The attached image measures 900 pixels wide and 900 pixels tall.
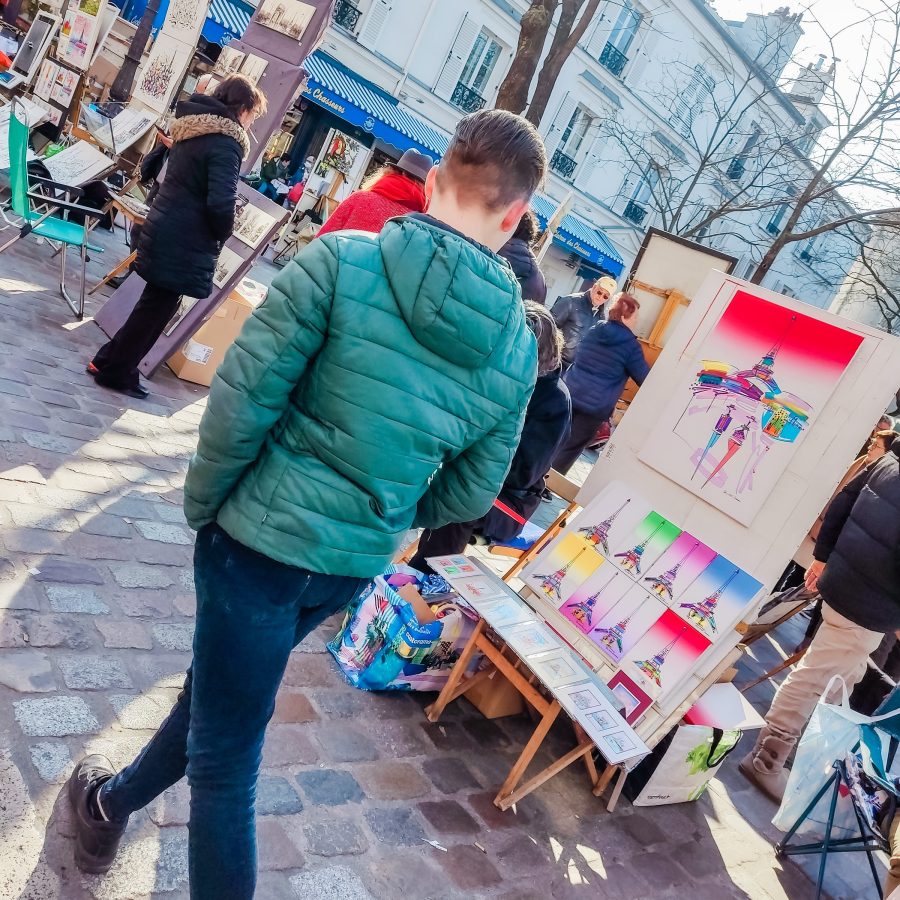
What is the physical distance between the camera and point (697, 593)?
3186 millimetres

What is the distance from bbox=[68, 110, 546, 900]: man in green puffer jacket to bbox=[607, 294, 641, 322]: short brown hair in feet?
13.3

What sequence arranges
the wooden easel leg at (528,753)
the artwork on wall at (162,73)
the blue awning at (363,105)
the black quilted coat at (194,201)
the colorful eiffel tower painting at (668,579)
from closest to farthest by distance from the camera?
the wooden easel leg at (528,753) < the colorful eiffel tower painting at (668,579) < the black quilted coat at (194,201) < the artwork on wall at (162,73) < the blue awning at (363,105)

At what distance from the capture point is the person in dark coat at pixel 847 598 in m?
3.33

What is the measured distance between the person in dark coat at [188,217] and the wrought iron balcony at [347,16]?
12894mm

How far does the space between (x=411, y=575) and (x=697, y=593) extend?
126 centimetres

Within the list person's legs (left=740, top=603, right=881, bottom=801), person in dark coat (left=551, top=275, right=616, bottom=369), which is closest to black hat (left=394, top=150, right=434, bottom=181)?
person's legs (left=740, top=603, right=881, bottom=801)

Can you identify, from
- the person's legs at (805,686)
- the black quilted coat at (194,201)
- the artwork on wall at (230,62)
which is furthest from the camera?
the artwork on wall at (230,62)

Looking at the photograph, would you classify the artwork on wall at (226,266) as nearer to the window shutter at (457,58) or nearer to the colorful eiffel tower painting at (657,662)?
the colorful eiffel tower painting at (657,662)

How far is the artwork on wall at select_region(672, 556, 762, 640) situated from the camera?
10.1ft

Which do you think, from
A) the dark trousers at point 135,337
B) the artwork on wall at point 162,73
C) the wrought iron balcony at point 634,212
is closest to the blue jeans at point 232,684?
the dark trousers at point 135,337

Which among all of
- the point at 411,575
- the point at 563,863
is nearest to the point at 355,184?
the point at 411,575

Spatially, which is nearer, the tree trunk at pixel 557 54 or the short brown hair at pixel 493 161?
the short brown hair at pixel 493 161

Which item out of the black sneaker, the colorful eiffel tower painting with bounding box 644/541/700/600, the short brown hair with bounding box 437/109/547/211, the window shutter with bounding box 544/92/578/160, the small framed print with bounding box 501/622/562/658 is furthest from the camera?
the window shutter with bounding box 544/92/578/160

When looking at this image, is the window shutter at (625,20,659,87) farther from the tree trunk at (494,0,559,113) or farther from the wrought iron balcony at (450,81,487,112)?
the tree trunk at (494,0,559,113)
